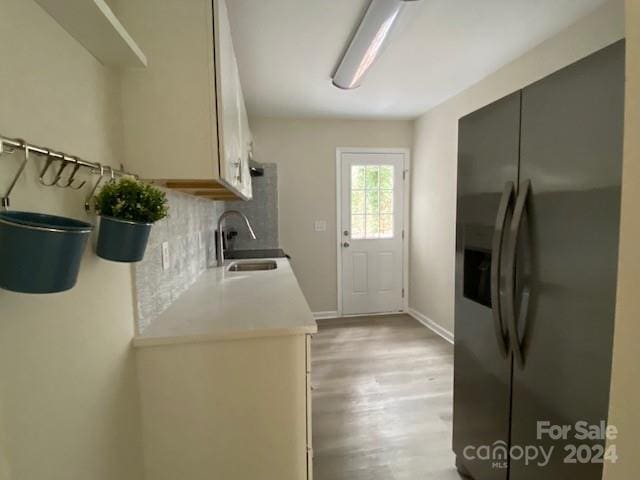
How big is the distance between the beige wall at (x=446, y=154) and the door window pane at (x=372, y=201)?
0.31 m

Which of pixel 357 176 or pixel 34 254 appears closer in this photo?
pixel 34 254

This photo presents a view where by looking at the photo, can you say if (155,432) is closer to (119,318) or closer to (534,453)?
(119,318)

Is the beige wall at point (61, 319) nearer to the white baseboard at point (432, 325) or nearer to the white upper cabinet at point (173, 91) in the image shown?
the white upper cabinet at point (173, 91)

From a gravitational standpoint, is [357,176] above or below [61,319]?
above

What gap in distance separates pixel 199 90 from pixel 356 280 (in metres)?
3.23

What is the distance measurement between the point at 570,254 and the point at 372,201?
301cm

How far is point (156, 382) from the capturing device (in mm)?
1103

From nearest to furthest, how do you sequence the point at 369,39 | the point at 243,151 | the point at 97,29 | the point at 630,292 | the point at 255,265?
the point at 630,292
the point at 97,29
the point at 369,39
the point at 243,151
the point at 255,265

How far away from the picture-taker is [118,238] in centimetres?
80

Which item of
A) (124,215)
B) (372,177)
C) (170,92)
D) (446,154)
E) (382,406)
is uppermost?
(446,154)

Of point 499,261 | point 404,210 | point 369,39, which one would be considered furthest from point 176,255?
point 404,210

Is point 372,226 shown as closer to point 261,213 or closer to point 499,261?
point 261,213

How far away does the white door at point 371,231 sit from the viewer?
388 centimetres

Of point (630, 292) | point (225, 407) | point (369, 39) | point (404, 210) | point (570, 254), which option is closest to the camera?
point (630, 292)
